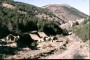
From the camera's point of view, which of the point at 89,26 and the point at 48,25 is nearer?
the point at 89,26

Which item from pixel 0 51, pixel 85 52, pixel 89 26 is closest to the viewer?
pixel 85 52

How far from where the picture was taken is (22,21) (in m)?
92.9

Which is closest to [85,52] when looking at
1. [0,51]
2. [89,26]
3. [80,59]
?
[80,59]

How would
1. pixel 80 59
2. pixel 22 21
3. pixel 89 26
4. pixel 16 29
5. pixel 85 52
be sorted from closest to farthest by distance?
1. pixel 80 59
2. pixel 85 52
3. pixel 89 26
4. pixel 16 29
5. pixel 22 21

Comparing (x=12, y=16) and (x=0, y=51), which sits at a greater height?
(x=12, y=16)

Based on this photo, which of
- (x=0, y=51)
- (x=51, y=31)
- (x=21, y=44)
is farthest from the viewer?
(x=51, y=31)

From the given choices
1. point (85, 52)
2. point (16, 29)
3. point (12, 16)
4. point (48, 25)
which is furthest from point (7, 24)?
point (85, 52)

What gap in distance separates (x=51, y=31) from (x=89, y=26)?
40724 millimetres

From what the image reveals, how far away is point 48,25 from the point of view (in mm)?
100000

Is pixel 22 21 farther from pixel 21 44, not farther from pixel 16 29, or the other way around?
pixel 21 44

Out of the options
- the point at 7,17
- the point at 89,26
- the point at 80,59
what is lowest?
the point at 80,59

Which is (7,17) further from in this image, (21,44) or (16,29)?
(21,44)

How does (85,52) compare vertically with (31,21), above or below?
below

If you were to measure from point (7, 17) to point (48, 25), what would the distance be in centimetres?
1706
